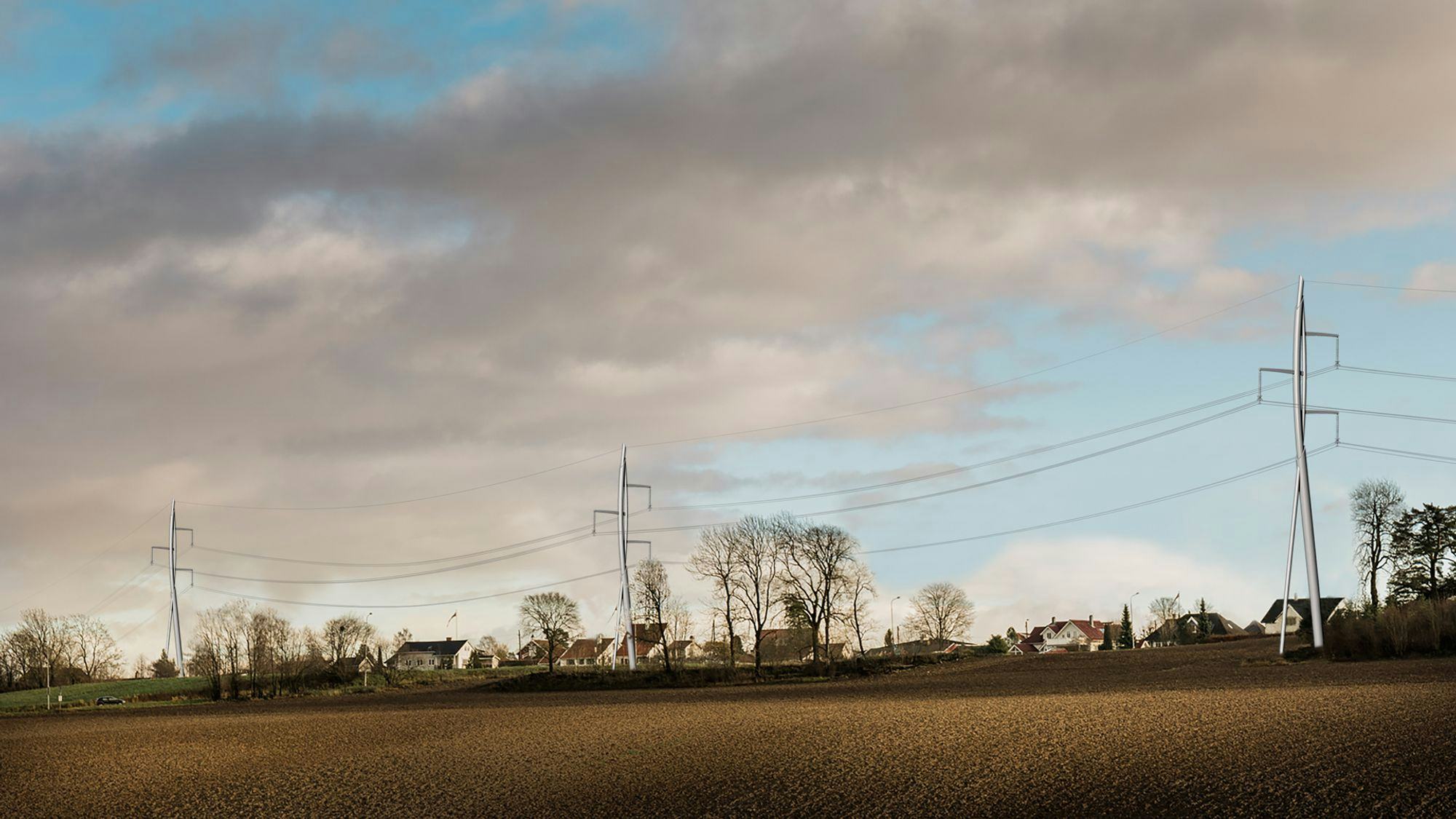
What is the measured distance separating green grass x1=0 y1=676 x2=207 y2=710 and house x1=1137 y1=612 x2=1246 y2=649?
Result: 77.3 meters

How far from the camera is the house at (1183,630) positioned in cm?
11300

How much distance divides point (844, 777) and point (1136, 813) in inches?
244

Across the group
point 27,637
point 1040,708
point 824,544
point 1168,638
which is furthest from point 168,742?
point 1168,638

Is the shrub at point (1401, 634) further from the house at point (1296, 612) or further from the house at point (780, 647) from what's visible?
the house at point (780, 647)

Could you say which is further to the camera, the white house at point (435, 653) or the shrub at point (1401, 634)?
the white house at point (435, 653)

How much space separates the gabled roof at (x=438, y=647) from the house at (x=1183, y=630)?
327ft

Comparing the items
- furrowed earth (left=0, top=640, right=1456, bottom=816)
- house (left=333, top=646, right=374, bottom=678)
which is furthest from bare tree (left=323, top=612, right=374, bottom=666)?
furrowed earth (left=0, top=640, right=1456, bottom=816)

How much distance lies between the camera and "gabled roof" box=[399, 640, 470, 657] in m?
176

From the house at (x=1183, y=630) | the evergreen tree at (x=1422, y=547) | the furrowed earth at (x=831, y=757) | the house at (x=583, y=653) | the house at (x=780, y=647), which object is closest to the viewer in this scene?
the furrowed earth at (x=831, y=757)

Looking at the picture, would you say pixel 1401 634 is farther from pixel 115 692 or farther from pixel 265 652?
pixel 115 692

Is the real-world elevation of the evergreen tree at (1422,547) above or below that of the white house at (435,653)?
above

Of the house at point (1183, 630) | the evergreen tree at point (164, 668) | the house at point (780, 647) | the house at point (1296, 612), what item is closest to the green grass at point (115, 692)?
the evergreen tree at point (164, 668)

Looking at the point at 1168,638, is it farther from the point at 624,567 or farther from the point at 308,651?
the point at 308,651

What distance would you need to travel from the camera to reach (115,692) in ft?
320
